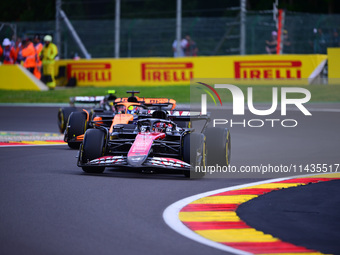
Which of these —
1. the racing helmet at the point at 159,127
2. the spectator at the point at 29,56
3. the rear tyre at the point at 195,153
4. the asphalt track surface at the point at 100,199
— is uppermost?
the spectator at the point at 29,56

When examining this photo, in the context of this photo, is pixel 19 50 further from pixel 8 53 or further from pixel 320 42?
pixel 320 42

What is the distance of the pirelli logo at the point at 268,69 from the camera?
84.1 feet

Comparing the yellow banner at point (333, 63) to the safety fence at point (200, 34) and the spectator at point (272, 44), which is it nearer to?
the safety fence at point (200, 34)

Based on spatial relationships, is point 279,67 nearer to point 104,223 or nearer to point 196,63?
point 196,63

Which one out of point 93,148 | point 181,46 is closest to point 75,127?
point 93,148

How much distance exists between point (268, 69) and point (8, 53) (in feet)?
31.0

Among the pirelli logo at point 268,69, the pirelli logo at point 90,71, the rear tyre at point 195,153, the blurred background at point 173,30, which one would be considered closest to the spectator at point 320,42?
the blurred background at point 173,30

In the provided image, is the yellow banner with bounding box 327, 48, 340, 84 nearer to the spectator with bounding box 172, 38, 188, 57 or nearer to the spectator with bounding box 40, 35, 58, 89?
the spectator with bounding box 172, 38, 188, 57

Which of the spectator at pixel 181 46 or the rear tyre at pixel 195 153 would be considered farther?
the spectator at pixel 181 46

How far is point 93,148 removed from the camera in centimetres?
A: 1030

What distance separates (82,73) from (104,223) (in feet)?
71.2

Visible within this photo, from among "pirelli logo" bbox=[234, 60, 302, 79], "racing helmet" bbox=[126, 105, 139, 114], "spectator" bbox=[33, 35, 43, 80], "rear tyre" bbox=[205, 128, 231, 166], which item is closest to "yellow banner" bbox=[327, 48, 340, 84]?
"pirelli logo" bbox=[234, 60, 302, 79]

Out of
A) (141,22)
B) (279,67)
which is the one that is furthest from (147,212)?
(141,22)

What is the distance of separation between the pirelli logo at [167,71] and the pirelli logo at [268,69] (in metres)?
1.76
